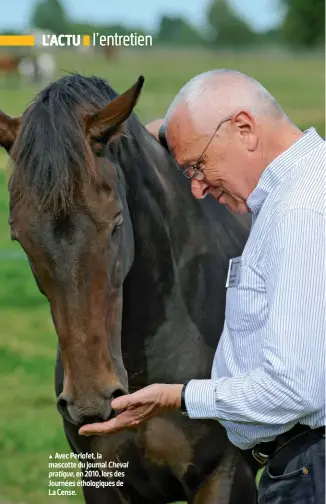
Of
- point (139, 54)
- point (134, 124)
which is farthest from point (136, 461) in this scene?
point (139, 54)

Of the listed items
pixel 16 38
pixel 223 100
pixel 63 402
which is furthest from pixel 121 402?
pixel 16 38

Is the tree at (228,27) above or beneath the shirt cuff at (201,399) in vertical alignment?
above

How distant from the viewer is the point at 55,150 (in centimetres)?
262

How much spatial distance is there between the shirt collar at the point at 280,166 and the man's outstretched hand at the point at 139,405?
1.91ft

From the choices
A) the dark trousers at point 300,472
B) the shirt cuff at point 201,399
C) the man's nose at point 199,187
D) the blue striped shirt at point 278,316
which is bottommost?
the dark trousers at point 300,472

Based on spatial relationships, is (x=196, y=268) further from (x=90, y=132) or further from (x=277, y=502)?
(x=277, y=502)

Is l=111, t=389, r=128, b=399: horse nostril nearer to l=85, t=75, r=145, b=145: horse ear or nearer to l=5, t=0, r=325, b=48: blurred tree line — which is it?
l=85, t=75, r=145, b=145: horse ear

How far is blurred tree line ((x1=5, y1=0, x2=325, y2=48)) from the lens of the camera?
2555 cm

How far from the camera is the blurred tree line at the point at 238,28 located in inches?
1006

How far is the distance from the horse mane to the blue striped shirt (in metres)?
0.52

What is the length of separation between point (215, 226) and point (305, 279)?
1249 millimetres

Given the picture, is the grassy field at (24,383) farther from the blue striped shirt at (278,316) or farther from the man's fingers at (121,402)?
the man's fingers at (121,402)

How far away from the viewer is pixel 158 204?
3145 mm

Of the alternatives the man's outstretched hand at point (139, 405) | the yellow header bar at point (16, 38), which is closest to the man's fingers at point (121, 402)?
the man's outstretched hand at point (139, 405)
